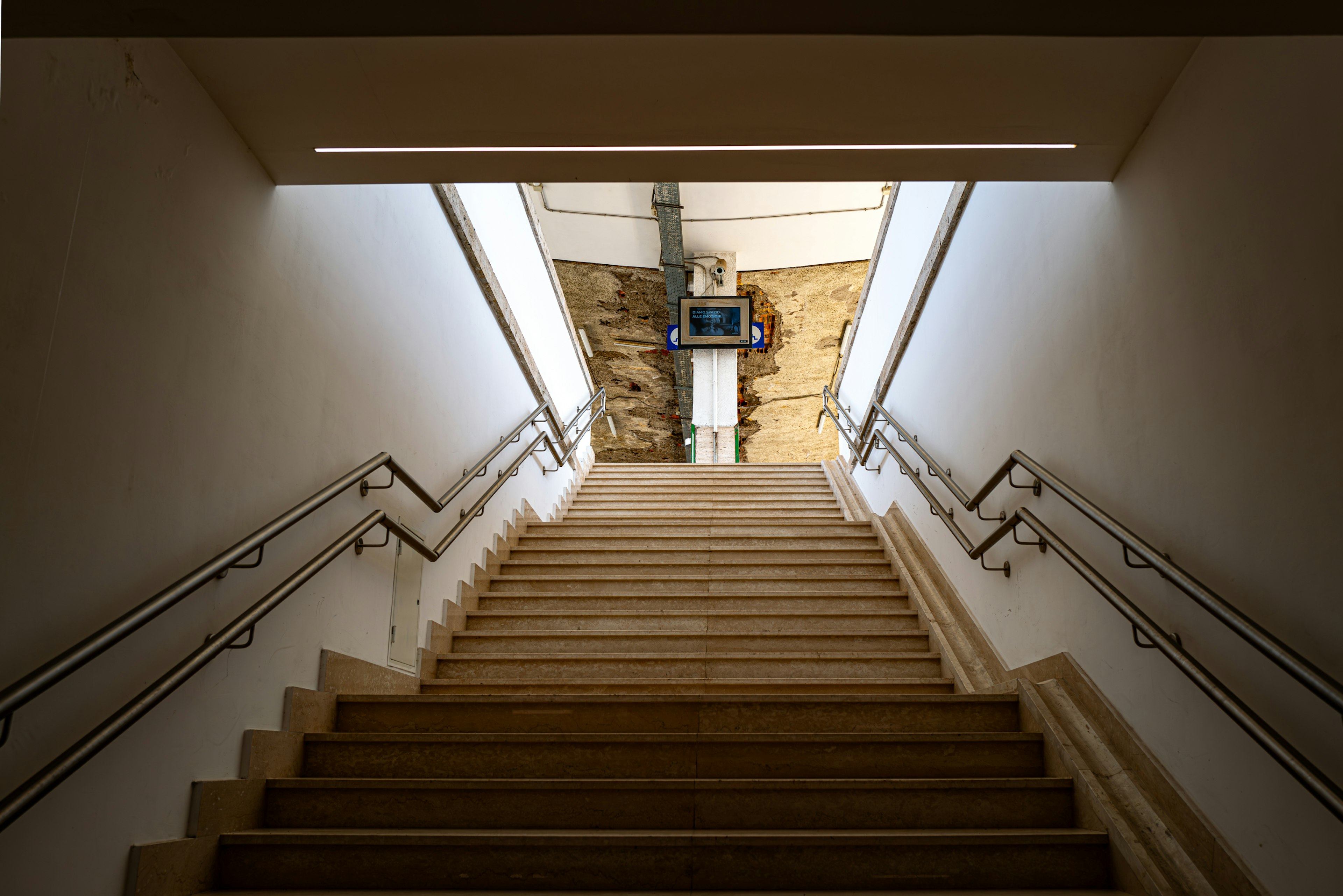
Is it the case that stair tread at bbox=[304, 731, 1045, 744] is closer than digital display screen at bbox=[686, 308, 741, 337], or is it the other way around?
stair tread at bbox=[304, 731, 1045, 744]

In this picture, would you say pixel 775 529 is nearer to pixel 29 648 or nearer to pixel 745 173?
pixel 745 173

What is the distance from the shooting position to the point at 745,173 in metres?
3.09

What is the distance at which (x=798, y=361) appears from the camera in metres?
16.1

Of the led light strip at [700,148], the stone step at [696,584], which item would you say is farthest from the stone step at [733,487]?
the led light strip at [700,148]

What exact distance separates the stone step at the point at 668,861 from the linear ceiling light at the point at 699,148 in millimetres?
2198

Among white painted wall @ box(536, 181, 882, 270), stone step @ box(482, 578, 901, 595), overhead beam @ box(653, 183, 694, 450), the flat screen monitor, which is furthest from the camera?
the flat screen monitor

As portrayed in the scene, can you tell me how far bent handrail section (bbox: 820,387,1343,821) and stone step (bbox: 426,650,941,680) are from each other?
0.68 m

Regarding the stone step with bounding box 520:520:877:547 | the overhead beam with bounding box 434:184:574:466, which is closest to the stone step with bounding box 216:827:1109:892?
the overhead beam with bounding box 434:184:574:466

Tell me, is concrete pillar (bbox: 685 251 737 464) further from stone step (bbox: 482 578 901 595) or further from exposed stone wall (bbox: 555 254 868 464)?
stone step (bbox: 482 578 901 595)

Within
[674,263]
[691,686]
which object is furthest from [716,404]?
[691,686]

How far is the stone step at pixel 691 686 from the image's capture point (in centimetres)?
392

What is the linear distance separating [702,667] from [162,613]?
2585mm

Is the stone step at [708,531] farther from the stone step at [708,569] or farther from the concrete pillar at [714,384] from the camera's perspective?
the concrete pillar at [714,384]

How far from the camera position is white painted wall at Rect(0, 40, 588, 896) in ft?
6.09
